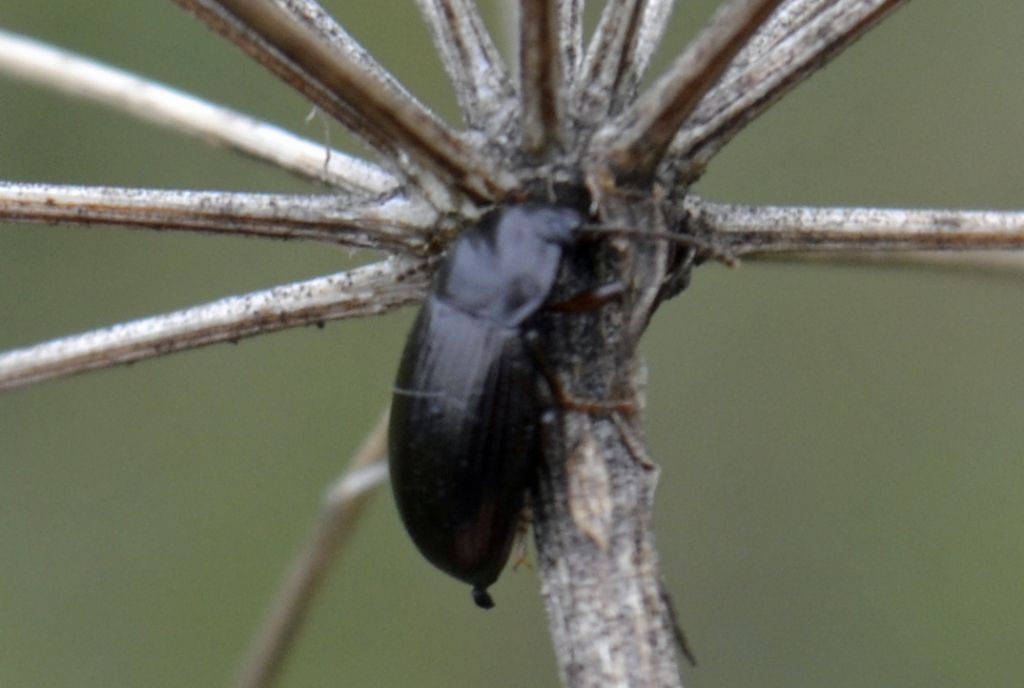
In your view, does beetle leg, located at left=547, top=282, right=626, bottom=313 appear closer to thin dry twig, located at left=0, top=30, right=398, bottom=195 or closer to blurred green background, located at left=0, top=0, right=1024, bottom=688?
thin dry twig, located at left=0, top=30, right=398, bottom=195

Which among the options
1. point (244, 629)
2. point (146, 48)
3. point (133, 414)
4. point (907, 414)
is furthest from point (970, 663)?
point (146, 48)

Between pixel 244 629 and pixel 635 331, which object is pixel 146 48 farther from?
pixel 635 331

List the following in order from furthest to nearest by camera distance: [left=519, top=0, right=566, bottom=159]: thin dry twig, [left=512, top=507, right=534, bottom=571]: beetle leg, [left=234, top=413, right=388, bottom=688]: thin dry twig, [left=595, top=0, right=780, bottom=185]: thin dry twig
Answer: [left=234, top=413, right=388, bottom=688]: thin dry twig → [left=512, top=507, right=534, bottom=571]: beetle leg → [left=519, top=0, right=566, bottom=159]: thin dry twig → [left=595, top=0, right=780, bottom=185]: thin dry twig

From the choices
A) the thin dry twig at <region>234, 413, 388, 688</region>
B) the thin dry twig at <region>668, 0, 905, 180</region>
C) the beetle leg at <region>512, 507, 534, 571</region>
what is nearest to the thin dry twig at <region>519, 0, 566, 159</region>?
the thin dry twig at <region>668, 0, 905, 180</region>

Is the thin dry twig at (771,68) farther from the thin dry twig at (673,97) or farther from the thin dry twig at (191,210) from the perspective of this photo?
the thin dry twig at (191,210)

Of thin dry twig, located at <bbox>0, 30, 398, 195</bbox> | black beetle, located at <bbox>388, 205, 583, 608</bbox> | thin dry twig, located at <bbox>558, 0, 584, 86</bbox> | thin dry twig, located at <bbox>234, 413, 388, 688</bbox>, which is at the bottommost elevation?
thin dry twig, located at <bbox>234, 413, 388, 688</bbox>

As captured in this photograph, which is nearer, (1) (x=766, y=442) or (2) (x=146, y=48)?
(1) (x=766, y=442)

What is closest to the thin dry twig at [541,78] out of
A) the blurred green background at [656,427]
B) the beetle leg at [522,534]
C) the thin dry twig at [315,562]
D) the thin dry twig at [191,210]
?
the thin dry twig at [191,210]
